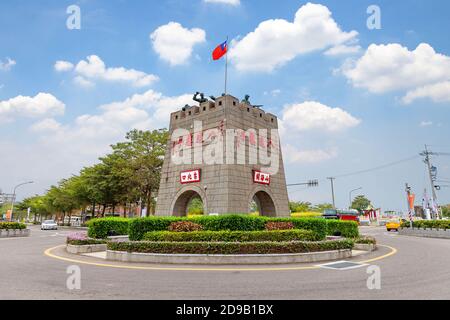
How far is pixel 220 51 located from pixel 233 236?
1397cm

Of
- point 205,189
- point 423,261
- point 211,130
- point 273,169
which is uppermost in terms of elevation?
point 211,130

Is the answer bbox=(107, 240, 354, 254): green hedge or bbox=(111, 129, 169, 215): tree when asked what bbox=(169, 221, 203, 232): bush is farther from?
bbox=(111, 129, 169, 215): tree

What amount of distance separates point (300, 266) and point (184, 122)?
1496cm

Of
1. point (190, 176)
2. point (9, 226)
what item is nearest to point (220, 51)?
point (190, 176)

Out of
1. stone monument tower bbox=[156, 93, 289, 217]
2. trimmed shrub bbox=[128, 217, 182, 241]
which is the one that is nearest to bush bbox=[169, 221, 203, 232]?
trimmed shrub bbox=[128, 217, 182, 241]

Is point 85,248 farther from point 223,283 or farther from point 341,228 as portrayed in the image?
point 341,228

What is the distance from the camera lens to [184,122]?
22.4 m

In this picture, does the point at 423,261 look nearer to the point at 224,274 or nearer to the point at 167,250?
the point at 224,274

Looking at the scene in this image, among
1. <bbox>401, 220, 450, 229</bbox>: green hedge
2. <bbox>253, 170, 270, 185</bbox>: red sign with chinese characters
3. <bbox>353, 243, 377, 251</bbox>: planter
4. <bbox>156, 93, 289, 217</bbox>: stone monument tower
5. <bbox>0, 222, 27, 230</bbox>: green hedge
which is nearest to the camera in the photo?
<bbox>353, 243, 377, 251</bbox>: planter

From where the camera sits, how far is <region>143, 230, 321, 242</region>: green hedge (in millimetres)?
12398

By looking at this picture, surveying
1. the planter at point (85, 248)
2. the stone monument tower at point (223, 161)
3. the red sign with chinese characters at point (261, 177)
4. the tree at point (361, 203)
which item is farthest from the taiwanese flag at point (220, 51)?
the tree at point (361, 203)

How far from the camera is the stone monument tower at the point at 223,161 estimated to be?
18.8m

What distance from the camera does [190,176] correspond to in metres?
20.6
